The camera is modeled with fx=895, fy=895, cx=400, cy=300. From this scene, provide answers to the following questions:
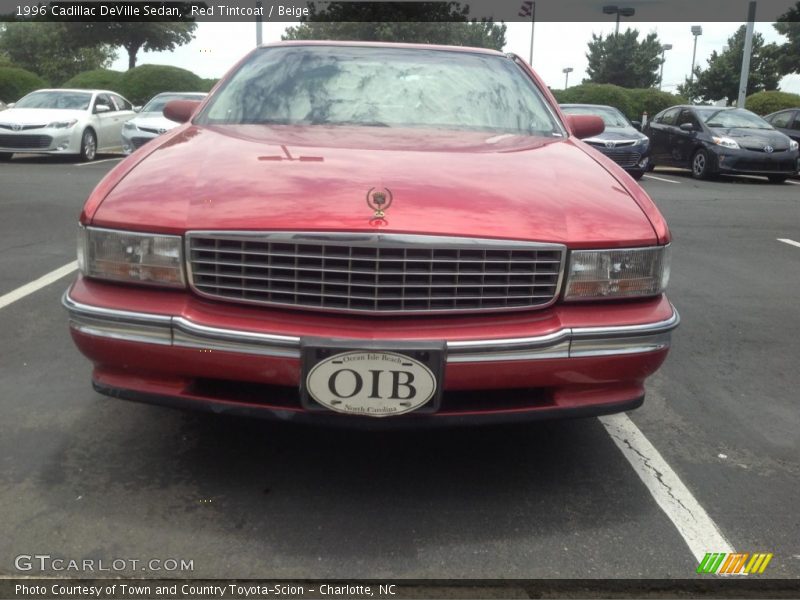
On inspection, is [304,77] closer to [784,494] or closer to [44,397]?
[44,397]

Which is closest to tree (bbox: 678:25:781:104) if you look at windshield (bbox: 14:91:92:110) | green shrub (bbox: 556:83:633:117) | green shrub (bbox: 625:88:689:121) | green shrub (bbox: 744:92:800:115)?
green shrub (bbox: 625:88:689:121)

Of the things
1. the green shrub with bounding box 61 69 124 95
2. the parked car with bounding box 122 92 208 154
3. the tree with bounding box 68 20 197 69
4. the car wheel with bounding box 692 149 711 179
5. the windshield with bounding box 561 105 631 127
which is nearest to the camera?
the parked car with bounding box 122 92 208 154

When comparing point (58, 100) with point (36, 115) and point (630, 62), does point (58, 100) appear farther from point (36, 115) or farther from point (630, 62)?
point (630, 62)

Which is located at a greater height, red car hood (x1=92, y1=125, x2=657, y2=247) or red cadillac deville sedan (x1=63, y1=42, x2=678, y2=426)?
red car hood (x1=92, y1=125, x2=657, y2=247)

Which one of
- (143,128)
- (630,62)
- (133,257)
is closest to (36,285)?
(133,257)

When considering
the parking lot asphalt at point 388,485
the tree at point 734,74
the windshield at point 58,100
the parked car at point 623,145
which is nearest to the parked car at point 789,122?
the parked car at point 623,145

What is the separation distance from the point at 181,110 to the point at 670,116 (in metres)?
14.1

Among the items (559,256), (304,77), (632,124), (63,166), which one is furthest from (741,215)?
(63,166)

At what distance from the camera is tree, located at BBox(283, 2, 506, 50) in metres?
46.9

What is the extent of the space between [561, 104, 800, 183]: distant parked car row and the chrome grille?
1227 cm

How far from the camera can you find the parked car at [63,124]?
47.4 ft

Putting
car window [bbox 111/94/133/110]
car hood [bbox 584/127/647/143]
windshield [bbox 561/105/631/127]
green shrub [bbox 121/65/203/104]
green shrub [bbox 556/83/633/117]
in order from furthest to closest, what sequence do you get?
green shrub [bbox 556/83/633/117]
green shrub [bbox 121/65/203/104]
car window [bbox 111/94/133/110]
windshield [bbox 561/105/631/127]
car hood [bbox 584/127/647/143]

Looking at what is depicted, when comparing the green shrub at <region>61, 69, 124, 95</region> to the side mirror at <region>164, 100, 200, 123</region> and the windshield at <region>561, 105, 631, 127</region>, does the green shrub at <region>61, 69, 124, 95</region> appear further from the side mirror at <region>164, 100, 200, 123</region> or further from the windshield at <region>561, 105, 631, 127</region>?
the side mirror at <region>164, 100, 200, 123</region>

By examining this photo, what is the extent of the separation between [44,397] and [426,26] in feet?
171
